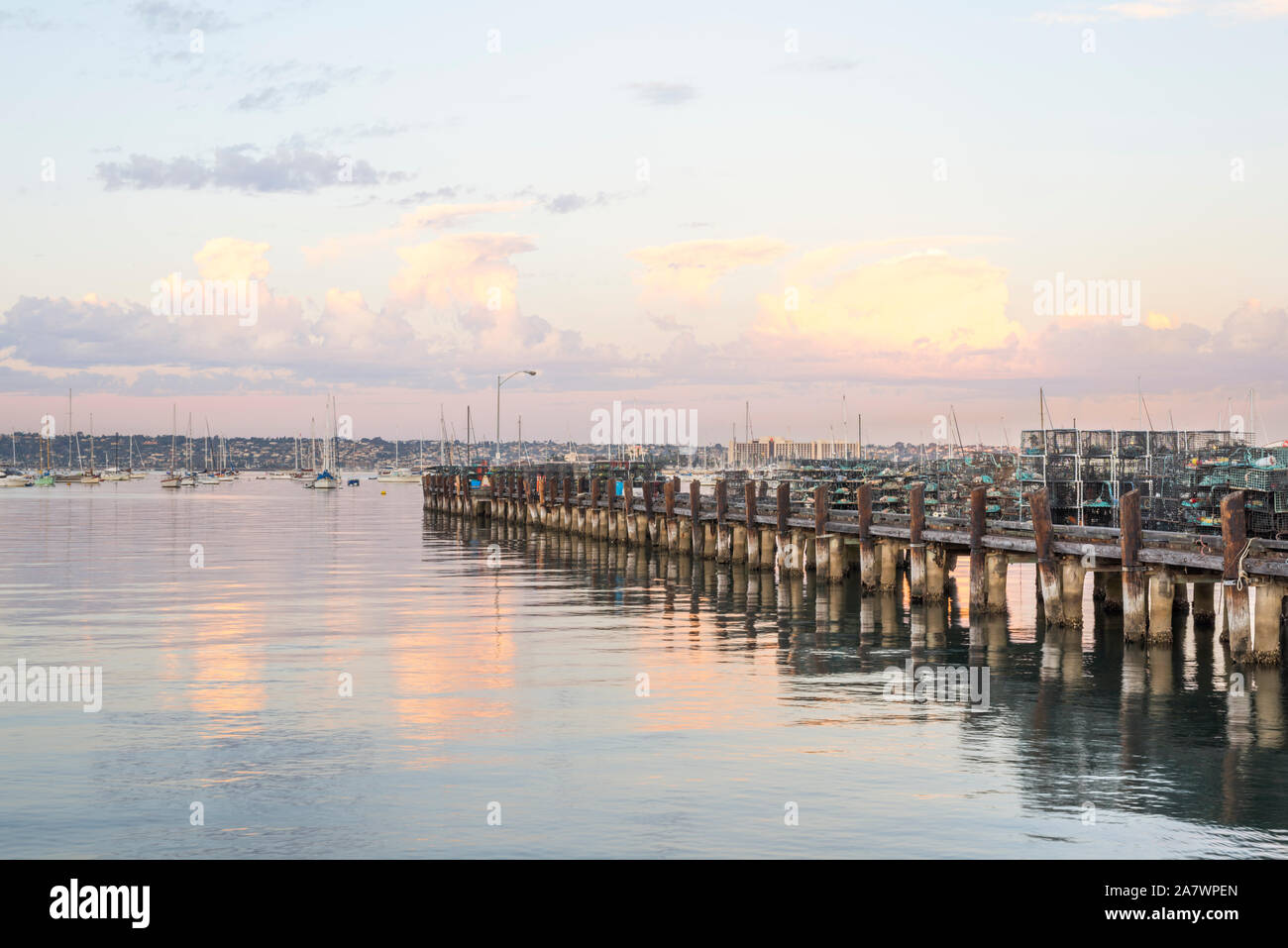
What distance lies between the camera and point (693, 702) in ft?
78.2

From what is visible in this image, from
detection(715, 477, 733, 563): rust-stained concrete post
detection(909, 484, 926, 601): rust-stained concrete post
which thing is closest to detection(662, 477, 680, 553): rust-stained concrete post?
detection(715, 477, 733, 563): rust-stained concrete post

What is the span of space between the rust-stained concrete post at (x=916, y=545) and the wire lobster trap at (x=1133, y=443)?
12720 mm

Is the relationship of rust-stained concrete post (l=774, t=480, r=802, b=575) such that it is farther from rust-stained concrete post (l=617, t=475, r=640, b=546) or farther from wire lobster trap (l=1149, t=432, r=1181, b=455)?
rust-stained concrete post (l=617, t=475, r=640, b=546)

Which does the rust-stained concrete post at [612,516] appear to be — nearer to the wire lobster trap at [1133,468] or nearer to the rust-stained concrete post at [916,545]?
the wire lobster trap at [1133,468]

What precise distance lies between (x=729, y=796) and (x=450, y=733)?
596 centimetres

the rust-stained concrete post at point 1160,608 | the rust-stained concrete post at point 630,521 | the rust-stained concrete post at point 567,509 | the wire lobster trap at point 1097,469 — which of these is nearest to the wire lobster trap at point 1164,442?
the wire lobster trap at point 1097,469

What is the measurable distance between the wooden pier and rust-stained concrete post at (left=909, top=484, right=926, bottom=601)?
1.1 inches

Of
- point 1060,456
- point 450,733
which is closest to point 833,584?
point 1060,456

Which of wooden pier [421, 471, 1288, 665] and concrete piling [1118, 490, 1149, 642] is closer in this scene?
wooden pier [421, 471, 1288, 665]

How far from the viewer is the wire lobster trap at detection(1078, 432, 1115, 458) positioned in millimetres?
44906

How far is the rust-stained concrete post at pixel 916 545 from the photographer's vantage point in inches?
1427

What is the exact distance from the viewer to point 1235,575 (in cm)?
2445
